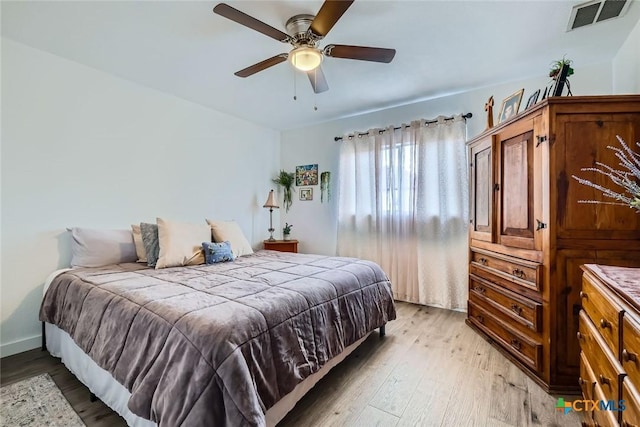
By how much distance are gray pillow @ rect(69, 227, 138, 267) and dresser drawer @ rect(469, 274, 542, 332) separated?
3.21m

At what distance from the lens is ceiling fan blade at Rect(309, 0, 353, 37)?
148 cm

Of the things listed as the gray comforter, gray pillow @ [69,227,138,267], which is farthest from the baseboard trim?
gray pillow @ [69,227,138,267]

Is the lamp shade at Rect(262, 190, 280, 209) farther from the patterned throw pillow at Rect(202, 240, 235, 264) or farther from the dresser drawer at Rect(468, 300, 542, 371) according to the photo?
the dresser drawer at Rect(468, 300, 542, 371)

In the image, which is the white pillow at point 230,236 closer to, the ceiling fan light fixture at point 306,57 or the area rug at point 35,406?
the area rug at point 35,406

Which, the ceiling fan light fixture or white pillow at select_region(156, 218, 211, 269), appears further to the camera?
white pillow at select_region(156, 218, 211, 269)

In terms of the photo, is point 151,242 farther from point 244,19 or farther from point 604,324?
point 604,324

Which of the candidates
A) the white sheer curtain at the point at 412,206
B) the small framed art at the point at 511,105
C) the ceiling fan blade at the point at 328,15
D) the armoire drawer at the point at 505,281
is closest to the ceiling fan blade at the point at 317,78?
the ceiling fan blade at the point at 328,15

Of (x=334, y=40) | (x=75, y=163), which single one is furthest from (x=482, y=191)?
(x=75, y=163)

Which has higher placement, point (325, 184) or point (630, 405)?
point (325, 184)

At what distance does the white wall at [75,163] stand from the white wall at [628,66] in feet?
13.3

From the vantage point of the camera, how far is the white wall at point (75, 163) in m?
2.21

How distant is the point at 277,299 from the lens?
1.53m

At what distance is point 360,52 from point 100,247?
104 inches

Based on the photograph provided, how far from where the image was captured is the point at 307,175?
4.45 meters
